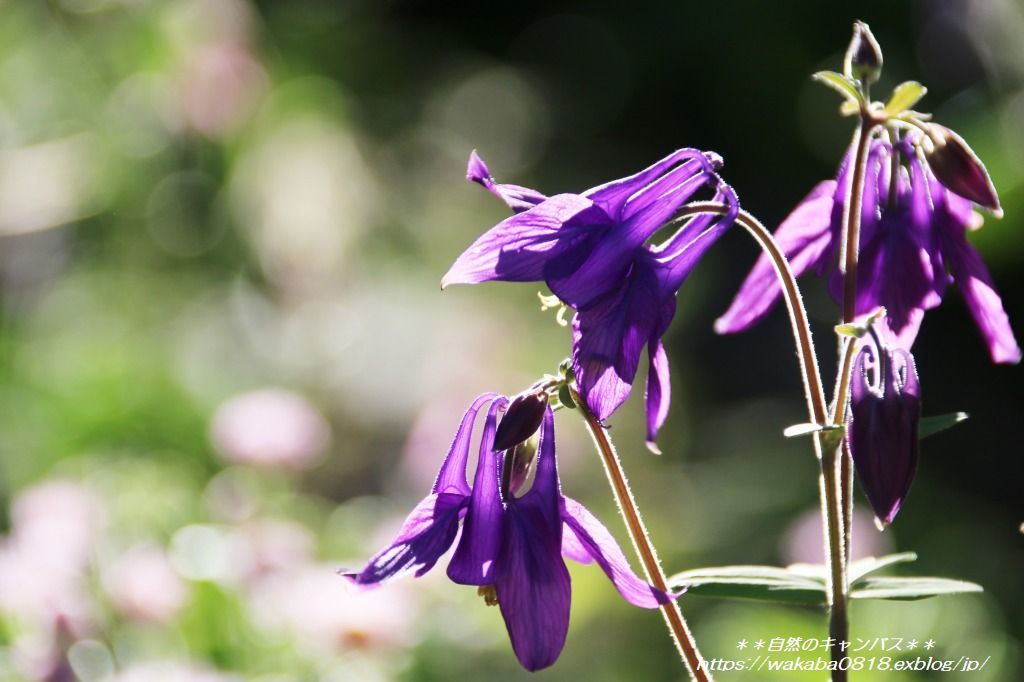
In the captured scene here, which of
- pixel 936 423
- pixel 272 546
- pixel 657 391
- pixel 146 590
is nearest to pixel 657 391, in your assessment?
pixel 657 391

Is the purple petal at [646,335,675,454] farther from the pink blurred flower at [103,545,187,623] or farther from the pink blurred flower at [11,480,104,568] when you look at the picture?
the pink blurred flower at [11,480,104,568]

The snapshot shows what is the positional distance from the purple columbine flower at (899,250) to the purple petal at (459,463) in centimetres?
27

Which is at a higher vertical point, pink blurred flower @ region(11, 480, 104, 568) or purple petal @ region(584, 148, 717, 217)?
purple petal @ region(584, 148, 717, 217)

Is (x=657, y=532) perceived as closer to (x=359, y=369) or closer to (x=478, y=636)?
(x=478, y=636)

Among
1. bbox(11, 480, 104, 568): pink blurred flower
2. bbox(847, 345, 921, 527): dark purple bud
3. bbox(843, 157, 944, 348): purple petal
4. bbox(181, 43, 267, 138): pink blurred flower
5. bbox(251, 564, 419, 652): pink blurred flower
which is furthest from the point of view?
bbox(181, 43, 267, 138): pink blurred flower

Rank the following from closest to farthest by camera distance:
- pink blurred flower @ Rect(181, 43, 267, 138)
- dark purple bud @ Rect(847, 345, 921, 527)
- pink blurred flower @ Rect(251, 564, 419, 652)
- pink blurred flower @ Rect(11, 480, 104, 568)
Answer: dark purple bud @ Rect(847, 345, 921, 527) < pink blurred flower @ Rect(251, 564, 419, 652) < pink blurred flower @ Rect(11, 480, 104, 568) < pink blurred flower @ Rect(181, 43, 267, 138)

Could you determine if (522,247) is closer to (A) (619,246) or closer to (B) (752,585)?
(A) (619,246)

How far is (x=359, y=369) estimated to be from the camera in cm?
443

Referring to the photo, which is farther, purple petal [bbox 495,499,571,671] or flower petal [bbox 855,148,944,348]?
flower petal [bbox 855,148,944,348]

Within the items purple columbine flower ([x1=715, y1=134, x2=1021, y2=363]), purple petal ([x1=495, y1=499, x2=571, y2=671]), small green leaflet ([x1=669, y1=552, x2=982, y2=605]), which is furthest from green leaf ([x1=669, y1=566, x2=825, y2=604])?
purple columbine flower ([x1=715, y1=134, x2=1021, y2=363])

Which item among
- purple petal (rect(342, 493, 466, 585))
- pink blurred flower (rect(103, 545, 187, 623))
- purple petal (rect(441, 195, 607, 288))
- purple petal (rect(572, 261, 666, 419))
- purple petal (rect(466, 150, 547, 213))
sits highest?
purple petal (rect(466, 150, 547, 213))

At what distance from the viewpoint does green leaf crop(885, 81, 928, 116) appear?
0.86 m

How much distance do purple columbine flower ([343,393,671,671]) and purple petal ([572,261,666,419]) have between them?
0.05 meters

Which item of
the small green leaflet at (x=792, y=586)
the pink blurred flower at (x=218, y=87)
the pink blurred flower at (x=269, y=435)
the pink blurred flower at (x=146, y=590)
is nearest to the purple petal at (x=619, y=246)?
the small green leaflet at (x=792, y=586)
